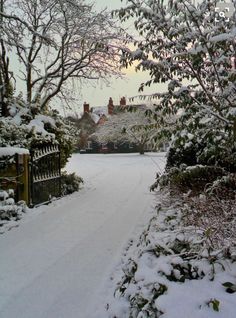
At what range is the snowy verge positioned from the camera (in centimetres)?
302

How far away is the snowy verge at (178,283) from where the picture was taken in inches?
119

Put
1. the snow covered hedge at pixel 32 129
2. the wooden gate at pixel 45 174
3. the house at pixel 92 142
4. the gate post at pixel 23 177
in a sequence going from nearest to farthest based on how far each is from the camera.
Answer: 1. the gate post at pixel 23 177
2. the wooden gate at pixel 45 174
3. the snow covered hedge at pixel 32 129
4. the house at pixel 92 142

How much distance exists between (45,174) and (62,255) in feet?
16.9

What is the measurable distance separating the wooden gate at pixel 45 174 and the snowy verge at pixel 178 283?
18.7 feet

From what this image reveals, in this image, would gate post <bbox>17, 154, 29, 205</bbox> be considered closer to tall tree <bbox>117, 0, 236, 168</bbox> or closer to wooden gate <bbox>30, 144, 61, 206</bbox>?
wooden gate <bbox>30, 144, 61, 206</bbox>

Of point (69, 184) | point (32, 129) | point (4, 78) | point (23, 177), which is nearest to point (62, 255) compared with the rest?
point (23, 177)

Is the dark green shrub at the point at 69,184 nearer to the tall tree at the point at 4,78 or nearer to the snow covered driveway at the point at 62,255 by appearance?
the snow covered driveway at the point at 62,255

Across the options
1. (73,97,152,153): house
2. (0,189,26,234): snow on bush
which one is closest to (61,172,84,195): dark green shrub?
(0,189,26,234): snow on bush

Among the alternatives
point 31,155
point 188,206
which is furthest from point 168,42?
point 31,155

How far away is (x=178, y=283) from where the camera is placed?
3.46 metres

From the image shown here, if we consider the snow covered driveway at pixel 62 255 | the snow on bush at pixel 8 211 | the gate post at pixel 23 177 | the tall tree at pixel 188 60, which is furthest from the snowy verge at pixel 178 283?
the gate post at pixel 23 177

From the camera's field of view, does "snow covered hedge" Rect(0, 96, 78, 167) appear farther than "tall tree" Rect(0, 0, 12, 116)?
No

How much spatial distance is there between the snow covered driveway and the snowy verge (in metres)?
0.55

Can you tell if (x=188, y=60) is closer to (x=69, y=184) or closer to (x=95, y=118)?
(x=69, y=184)
